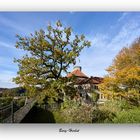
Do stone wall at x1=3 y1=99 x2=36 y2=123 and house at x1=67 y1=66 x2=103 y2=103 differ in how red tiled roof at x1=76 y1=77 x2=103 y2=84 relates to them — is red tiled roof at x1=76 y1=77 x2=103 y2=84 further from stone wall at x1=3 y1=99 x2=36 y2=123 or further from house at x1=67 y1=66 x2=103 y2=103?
stone wall at x1=3 y1=99 x2=36 y2=123

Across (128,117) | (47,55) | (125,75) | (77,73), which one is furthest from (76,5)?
(128,117)

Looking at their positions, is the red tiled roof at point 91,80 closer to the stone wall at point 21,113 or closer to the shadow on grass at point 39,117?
the shadow on grass at point 39,117

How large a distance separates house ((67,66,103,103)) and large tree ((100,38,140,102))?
13 centimetres

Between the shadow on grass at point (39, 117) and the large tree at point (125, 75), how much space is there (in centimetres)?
95

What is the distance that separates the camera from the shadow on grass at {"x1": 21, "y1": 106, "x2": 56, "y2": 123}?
6750 millimetres

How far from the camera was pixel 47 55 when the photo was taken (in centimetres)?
705

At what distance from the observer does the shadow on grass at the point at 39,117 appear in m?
6.75

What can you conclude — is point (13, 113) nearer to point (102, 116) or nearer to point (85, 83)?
point (85, 83)

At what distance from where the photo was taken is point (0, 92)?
22.4 feet

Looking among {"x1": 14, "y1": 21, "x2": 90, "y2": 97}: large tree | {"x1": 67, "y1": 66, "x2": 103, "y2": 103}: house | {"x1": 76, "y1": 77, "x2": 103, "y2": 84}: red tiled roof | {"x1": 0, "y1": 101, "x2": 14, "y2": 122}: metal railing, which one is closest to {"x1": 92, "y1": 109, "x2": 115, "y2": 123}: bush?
{"x1": 67, "y1": 66, "x2": 103, "y2": 103}: house

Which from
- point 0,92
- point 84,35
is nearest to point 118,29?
point 84,35

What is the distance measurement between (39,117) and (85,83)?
88 cm

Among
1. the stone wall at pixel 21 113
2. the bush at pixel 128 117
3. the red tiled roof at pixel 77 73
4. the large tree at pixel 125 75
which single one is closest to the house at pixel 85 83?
the red tiled roof at pixel 77 73

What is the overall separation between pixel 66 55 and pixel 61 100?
71 centimetres
